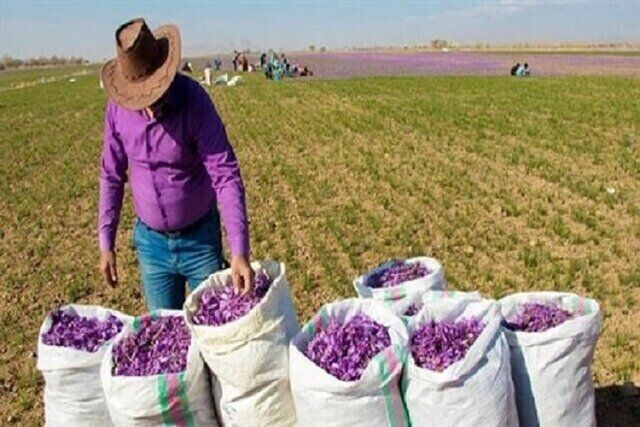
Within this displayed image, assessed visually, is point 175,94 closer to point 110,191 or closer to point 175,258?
point 110,191

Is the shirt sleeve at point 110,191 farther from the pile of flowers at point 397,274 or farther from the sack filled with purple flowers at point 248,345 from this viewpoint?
the pile of flowers at point 397,274

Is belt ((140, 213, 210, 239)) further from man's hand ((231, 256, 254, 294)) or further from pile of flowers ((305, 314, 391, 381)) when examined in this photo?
pile of flowers ((305, 314, 391, 381))

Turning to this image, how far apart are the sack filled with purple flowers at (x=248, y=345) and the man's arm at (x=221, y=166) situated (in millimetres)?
226

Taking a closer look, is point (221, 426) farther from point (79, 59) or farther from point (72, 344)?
point (79, 59)

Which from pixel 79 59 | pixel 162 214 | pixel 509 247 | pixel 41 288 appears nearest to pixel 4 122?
pixel 41 288

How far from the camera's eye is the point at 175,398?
302 centimetres

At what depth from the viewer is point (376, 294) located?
12.6 ft

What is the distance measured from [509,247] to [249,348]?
16.3ft

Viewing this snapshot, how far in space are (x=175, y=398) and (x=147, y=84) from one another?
1.31 metres

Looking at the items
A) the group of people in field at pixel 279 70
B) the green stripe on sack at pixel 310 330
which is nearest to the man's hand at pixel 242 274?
the green stripe on sack at pixel 310 330

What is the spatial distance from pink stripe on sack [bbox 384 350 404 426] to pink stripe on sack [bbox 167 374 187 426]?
0.86m

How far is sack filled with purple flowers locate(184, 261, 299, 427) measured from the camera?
9.59 feet

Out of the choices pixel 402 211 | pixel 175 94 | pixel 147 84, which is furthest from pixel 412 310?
pixel 402 211

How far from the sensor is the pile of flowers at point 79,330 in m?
3.38
